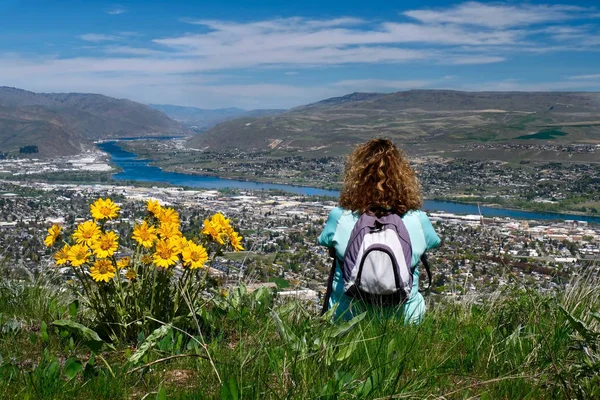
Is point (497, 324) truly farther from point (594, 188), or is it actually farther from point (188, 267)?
point (594, 188)

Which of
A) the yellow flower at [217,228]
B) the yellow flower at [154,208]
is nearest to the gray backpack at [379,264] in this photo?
the yellow flower at [217,228]

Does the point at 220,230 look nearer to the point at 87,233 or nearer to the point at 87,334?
the point at 87,233

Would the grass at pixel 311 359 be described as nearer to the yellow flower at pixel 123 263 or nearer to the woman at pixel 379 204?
the woman at pixel 379 204

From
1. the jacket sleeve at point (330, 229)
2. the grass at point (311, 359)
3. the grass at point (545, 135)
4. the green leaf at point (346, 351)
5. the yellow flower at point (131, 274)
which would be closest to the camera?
the grass at point (311, 359)

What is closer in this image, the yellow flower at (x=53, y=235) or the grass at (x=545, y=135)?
the yellow flower at (x=53, y=235)

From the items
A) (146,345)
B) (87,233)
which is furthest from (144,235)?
(146,345)

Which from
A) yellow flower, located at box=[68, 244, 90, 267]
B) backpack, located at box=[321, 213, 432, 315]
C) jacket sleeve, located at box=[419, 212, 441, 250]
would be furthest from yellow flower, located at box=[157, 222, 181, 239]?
jacket sleeve, located at box=[419, 212, 441, 250]

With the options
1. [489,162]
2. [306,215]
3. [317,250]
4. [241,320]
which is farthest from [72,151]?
[241,320]
